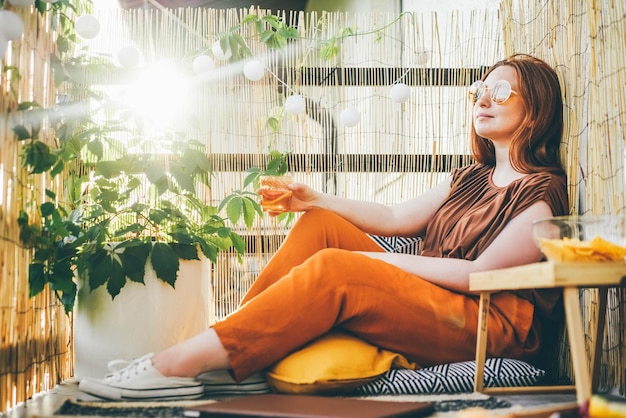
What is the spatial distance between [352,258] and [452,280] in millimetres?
309

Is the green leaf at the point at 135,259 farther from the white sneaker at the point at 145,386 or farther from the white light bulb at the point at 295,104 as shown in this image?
the white light bulb at the point at 295,104

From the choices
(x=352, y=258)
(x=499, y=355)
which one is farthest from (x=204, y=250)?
(x=499, y=355)

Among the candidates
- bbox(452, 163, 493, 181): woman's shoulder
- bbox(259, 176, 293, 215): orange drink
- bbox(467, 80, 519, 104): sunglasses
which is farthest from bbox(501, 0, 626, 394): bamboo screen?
bbox(259, 176, 293, 215): orange drink

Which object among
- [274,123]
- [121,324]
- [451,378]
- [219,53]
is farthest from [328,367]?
[219,53]

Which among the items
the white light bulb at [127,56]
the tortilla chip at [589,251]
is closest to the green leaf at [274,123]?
the white light bulb at [127,56]

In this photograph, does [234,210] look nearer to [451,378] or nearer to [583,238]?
[451,378]

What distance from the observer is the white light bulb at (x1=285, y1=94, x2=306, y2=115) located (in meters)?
2.56

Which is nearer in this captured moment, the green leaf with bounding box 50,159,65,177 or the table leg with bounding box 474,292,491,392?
the table leg with bounding box 474,292,491,392

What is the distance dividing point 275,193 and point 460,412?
0.93 meters

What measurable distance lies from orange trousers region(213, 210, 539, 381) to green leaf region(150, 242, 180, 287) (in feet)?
1.24

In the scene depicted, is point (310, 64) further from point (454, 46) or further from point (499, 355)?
point (499, 355)

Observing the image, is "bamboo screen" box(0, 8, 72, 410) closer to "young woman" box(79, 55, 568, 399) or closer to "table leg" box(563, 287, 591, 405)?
"young woman" box(79, 55, 568, 399)

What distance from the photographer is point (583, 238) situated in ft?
4.66

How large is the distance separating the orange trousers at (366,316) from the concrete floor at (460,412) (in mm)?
198
